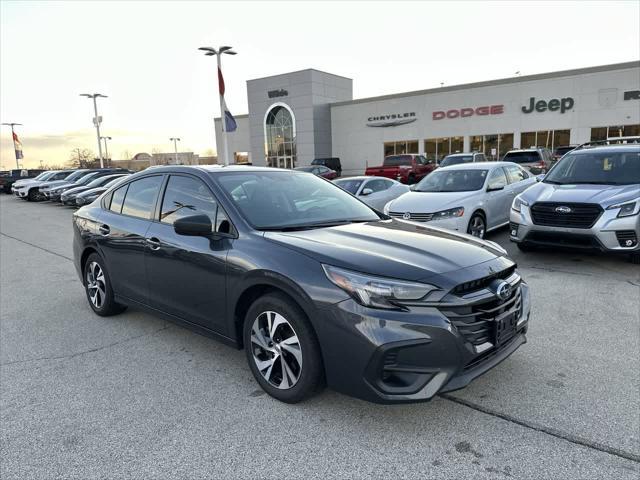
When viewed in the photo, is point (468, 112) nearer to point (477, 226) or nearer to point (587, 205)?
point (477, 226)

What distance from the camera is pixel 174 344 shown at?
4.31m

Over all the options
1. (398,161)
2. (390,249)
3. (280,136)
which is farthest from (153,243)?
(280,136)

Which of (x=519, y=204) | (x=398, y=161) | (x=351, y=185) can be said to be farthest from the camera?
(x=398, y=161)

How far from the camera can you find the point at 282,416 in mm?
3025

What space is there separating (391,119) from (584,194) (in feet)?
111

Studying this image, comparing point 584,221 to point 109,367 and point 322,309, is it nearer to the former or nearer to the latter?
point 322,309

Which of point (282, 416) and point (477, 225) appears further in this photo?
point (477, 225)

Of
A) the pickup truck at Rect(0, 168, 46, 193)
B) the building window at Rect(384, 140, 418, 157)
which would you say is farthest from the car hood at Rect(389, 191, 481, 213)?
the pickup truck at Rect(0, 168, 46, 193)

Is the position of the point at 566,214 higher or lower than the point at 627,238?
higher

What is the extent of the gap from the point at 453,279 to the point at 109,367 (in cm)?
294

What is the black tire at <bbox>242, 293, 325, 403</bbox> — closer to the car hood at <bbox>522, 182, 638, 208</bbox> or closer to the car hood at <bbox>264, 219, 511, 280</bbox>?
the car hood at <bbox>264, 219, 511, 280</bbox>

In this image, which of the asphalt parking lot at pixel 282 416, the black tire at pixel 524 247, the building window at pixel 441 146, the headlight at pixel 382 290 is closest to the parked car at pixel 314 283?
the headlight at pixel 382 290

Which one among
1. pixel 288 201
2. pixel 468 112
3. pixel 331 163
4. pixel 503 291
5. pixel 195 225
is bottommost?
pixel 503 291

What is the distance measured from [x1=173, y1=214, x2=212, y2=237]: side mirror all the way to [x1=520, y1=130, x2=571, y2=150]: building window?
110 feet
